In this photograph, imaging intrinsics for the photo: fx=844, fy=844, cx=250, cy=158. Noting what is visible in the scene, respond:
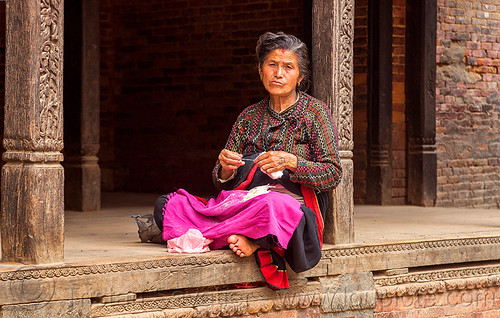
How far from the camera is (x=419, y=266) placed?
5473 millimetres

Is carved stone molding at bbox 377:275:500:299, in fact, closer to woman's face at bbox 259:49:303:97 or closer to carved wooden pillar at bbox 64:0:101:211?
woman's face at bbox 259:49:303:97

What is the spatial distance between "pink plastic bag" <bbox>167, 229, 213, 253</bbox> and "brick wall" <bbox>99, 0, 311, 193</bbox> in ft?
15.9

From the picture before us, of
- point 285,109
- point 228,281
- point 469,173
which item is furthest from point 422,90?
point 228,281

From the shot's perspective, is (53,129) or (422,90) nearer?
(53,129)

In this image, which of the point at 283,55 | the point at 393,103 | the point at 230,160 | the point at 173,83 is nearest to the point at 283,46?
the point at 283,55

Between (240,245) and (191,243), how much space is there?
0.28m

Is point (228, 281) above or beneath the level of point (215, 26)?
beneath

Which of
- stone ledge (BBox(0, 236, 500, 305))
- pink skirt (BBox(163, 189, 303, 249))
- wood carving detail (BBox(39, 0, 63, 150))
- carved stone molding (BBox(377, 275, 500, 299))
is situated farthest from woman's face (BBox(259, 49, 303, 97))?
carved stone molding (BBox(377, 275, 500, 299))

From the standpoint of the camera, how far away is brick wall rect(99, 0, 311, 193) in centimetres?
949

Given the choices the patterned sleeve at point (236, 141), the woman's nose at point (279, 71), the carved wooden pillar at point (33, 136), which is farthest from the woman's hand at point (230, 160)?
the carved wooden pillar at point (33, 136)

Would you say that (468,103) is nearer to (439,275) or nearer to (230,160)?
(439,275)

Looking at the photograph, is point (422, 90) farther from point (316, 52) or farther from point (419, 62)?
point (316, 52)

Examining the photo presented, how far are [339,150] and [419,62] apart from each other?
12.1ft

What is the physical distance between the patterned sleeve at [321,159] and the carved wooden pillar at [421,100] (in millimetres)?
3930
